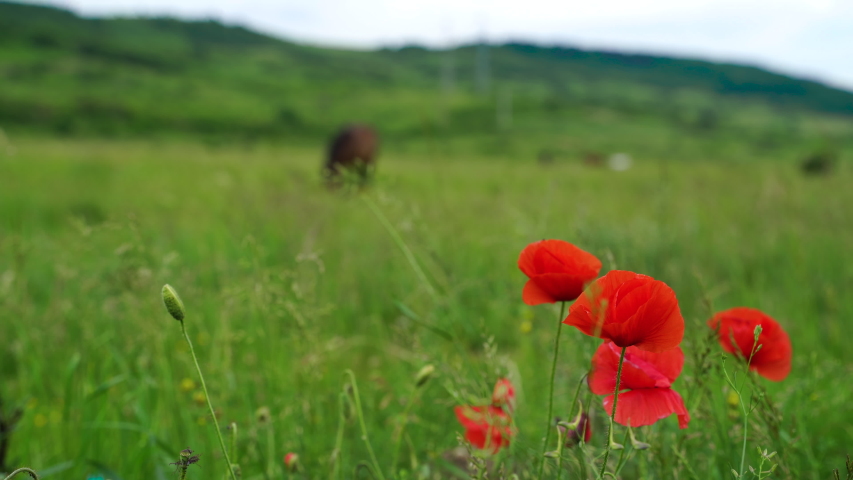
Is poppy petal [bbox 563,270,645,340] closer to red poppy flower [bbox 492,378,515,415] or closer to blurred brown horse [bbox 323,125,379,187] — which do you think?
red poppy flower [bbox 492,378,515,415]

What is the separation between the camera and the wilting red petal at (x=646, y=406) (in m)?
0.72

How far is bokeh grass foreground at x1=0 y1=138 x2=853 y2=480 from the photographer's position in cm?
117

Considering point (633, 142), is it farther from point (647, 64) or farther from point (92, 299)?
point (647, 64)

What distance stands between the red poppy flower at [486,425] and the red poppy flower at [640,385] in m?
0.20

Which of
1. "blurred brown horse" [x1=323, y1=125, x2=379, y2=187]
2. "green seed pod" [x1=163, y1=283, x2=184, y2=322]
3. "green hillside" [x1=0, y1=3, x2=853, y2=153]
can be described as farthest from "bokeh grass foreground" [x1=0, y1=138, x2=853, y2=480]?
"blurred brown horse" [x1=323, y1=125, x2=379, y2=187]

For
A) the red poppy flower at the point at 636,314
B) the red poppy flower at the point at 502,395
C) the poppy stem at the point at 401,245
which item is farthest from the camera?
the poppy stem at the point at 401,245

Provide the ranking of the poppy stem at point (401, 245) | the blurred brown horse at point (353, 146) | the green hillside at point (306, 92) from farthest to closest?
the green hillside at point (306, 92) < the blurred brown horse at point (353, 146) < the poppy stem at point (401, 245)

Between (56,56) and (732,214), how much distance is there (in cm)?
7935

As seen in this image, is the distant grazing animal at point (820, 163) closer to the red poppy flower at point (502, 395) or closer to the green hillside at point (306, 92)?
the green hillside at point (306, 92)

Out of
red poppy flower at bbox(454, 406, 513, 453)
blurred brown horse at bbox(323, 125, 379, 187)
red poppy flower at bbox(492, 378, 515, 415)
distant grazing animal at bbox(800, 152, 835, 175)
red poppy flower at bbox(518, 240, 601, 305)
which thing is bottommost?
distant grazing animal at bbox(800, 152, 835, 175)

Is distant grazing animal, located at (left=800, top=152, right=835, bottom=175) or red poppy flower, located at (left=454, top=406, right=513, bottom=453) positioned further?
distant grazing animal, located at (left=800, top=152, right=835, bottom=175)

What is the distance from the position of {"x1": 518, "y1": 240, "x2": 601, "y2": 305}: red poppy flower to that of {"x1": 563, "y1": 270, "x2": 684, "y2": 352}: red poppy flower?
44mm

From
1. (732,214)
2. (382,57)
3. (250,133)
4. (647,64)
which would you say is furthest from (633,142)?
(647,64)

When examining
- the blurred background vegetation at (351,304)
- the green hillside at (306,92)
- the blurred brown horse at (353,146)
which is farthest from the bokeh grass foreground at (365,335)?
the blurred brown horse at (353,146)
